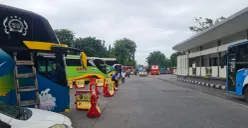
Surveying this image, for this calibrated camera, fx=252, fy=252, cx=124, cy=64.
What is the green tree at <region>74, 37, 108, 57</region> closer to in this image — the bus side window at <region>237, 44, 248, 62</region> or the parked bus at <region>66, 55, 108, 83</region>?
the parked bus at <region>66, 55, 108, 83</region>

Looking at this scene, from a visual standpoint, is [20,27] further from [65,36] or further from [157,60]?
[157,60]

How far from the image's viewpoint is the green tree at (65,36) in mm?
50844

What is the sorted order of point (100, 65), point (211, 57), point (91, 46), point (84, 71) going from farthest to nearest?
point (91, 46)
point (211, 57)
point (100, 65)
point (84, 71)

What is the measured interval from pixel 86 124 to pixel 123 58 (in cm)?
6998

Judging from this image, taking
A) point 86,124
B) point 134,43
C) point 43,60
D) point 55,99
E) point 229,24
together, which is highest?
point 134,43

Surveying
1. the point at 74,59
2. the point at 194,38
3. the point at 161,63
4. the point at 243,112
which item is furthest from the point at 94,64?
the point at 161,63

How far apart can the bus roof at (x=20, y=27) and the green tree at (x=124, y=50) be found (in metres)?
67.5

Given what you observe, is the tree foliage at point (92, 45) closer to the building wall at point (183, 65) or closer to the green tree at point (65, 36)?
the green tree at point (65, 36)

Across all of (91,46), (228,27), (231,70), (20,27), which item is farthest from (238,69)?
(91,46)

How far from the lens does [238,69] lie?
13.3m

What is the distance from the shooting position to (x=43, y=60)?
7.35 meters

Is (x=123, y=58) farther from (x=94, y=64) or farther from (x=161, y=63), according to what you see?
(x=94, y=64)

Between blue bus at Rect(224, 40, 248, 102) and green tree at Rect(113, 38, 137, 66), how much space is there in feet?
200

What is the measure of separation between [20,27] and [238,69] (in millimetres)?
10991
